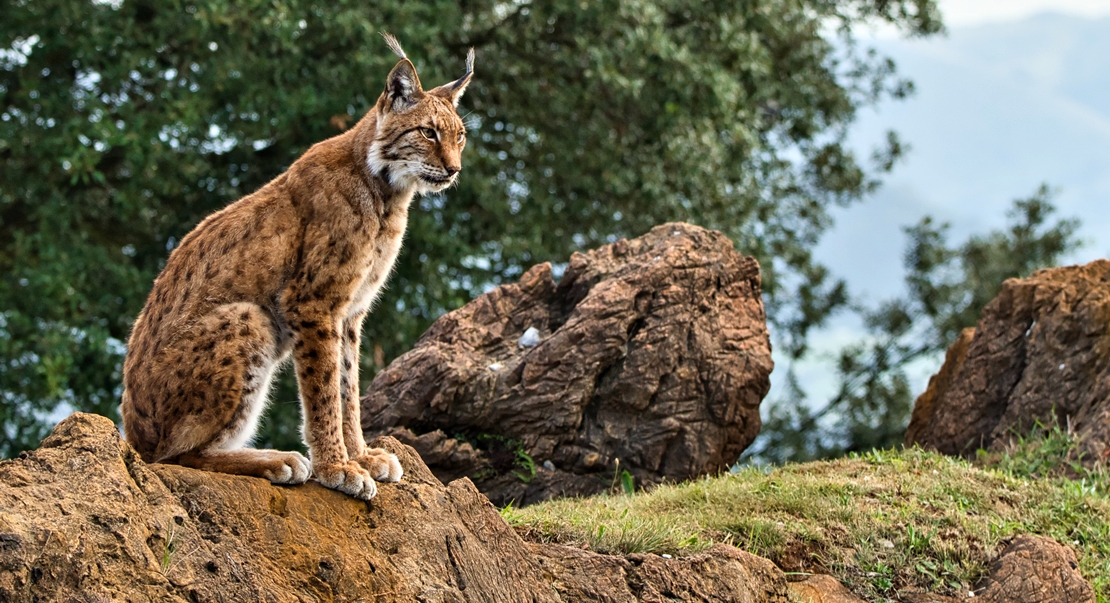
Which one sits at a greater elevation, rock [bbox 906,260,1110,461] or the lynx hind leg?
rock [bbox 906,260,1110,461]

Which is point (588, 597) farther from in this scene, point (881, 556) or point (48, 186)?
point (48, 186)

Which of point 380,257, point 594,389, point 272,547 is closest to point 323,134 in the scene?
point 594,389

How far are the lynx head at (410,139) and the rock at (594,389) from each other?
9.09 ft

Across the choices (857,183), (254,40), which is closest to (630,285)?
(254,40)

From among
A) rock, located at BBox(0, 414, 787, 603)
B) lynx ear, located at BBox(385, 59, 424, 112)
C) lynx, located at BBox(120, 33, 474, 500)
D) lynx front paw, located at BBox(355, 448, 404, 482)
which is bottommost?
rock, located at BBox(0, 414, 787, 603)

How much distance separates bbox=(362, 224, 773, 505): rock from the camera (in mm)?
9156

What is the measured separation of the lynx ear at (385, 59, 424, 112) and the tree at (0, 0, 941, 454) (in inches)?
266

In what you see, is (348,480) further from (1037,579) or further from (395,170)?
(1037,579)

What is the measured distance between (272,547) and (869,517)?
13.9 feet

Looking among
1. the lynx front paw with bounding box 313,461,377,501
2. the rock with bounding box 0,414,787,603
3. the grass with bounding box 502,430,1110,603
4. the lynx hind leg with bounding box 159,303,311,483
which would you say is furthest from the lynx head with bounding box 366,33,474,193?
the grass with bounding box 502,430,1110,603

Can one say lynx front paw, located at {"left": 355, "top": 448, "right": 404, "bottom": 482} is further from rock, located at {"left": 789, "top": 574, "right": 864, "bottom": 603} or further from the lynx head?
rock, located at {"left": 789, "top": 574, "right": 864, "bottom": 603}

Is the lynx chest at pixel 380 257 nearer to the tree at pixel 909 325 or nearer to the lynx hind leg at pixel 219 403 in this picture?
the lynx hind leg at pixel 219 403

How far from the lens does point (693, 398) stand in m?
9.45

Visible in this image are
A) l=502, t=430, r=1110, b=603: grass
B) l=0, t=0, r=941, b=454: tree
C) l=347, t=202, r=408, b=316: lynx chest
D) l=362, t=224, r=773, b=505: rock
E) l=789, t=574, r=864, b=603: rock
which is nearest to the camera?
l=347, t=202, r=408, b=316: lynx chest
